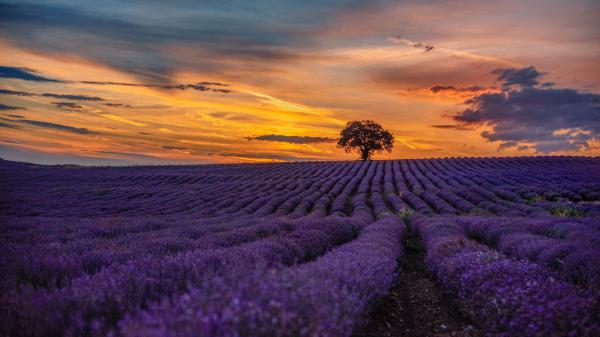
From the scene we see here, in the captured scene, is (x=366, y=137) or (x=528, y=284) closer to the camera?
(x=528, y=284)

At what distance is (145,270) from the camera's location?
3.96m

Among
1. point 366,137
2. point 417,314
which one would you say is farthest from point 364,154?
point 417,314

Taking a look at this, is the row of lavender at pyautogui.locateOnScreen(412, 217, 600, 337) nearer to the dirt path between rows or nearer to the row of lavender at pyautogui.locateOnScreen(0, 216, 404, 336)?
the dirt path between rows

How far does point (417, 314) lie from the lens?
5.31 metres

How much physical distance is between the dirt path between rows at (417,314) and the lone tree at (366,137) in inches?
2173

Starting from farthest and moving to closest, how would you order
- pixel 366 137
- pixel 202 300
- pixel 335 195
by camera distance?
pixel 366 137
pixel 335 195
pixel 202 300

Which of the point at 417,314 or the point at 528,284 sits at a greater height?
the point at 528,284

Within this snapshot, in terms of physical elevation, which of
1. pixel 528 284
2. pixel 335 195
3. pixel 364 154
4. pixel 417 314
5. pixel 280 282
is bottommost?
pixel 335 195

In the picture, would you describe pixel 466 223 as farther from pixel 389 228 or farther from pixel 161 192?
pixel 161 192

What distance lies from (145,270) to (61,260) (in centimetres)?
143

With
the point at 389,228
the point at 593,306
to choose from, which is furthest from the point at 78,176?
the point at 593,306

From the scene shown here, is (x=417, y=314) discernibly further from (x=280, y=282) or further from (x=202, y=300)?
(x=202, y=300)

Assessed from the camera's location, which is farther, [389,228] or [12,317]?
[389,228]

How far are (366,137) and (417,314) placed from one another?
57832mm
